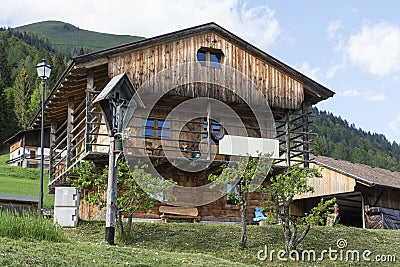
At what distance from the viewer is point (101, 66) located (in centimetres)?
2391

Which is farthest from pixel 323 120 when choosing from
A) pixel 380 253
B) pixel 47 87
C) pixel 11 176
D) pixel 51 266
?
pixel 51 266

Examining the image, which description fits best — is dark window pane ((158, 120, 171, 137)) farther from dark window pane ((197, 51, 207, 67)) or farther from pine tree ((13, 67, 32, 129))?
pine tree ((13, 67, 32, 129))

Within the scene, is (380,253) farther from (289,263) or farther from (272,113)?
(272,113)

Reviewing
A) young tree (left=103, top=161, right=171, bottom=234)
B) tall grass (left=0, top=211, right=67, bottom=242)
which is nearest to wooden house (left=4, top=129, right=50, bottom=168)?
young tree (left=103, top=161, right=171, bottom=234)

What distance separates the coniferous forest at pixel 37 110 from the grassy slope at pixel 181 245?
28790mm

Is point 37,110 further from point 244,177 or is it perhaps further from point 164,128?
point 244,177

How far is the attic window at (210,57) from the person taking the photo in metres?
25.4

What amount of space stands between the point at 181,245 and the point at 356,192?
15.3 metres

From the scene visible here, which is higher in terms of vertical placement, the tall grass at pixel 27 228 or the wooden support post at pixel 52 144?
the wooden support post at pixel 52 144

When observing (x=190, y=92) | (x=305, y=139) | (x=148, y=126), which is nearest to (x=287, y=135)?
(x=305, y=139)

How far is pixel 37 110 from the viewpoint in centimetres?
7844

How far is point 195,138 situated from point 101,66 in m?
4.55

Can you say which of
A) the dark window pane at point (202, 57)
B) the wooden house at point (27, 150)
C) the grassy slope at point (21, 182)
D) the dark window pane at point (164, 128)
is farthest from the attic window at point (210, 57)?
the wooden house at point (27, 150)

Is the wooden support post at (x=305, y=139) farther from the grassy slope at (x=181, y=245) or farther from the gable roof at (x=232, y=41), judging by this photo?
the grassy slope at (x=181, y=245)
